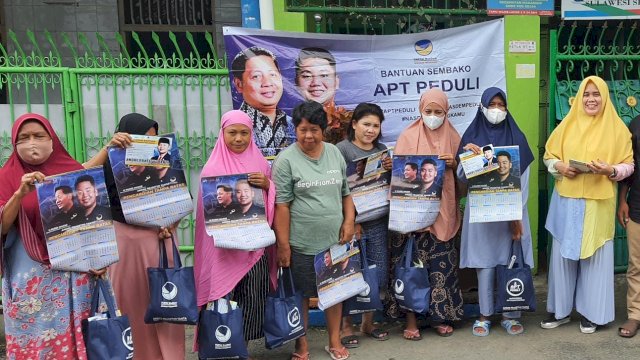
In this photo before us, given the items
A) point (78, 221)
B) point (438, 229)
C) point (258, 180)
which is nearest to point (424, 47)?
point (438, 229)

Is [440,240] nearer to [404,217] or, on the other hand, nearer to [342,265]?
[404,217]

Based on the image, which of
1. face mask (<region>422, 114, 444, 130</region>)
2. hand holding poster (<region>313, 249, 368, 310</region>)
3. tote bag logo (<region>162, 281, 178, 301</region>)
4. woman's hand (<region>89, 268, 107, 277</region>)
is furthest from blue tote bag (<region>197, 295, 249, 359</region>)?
face mask (<region>422, 114, 444, 130</region>)

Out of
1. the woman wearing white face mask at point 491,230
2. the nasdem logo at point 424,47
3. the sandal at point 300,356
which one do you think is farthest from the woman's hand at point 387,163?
the sandal at point 300,356

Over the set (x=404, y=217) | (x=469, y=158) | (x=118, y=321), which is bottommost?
(x=118, y=321)

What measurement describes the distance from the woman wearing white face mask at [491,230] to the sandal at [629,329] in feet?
2.05

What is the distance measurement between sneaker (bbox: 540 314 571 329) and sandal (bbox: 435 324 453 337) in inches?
26.0

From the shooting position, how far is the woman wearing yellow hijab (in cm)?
360

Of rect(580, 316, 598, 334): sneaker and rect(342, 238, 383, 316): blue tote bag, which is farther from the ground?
rect(342, 238, 383, 316): blue tote bag

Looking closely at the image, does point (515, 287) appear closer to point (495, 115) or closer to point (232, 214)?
point (495, 115)

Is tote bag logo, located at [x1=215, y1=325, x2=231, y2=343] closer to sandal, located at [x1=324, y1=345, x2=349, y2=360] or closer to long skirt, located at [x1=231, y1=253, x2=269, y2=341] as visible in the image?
long skirt, located at [x1=231, y1=253, x2=269, y2=341]

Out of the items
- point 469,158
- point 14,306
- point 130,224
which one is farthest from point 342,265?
point 14,306

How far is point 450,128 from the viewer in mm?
3748

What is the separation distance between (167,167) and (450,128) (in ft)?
5.99

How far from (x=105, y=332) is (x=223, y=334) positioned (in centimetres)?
64
